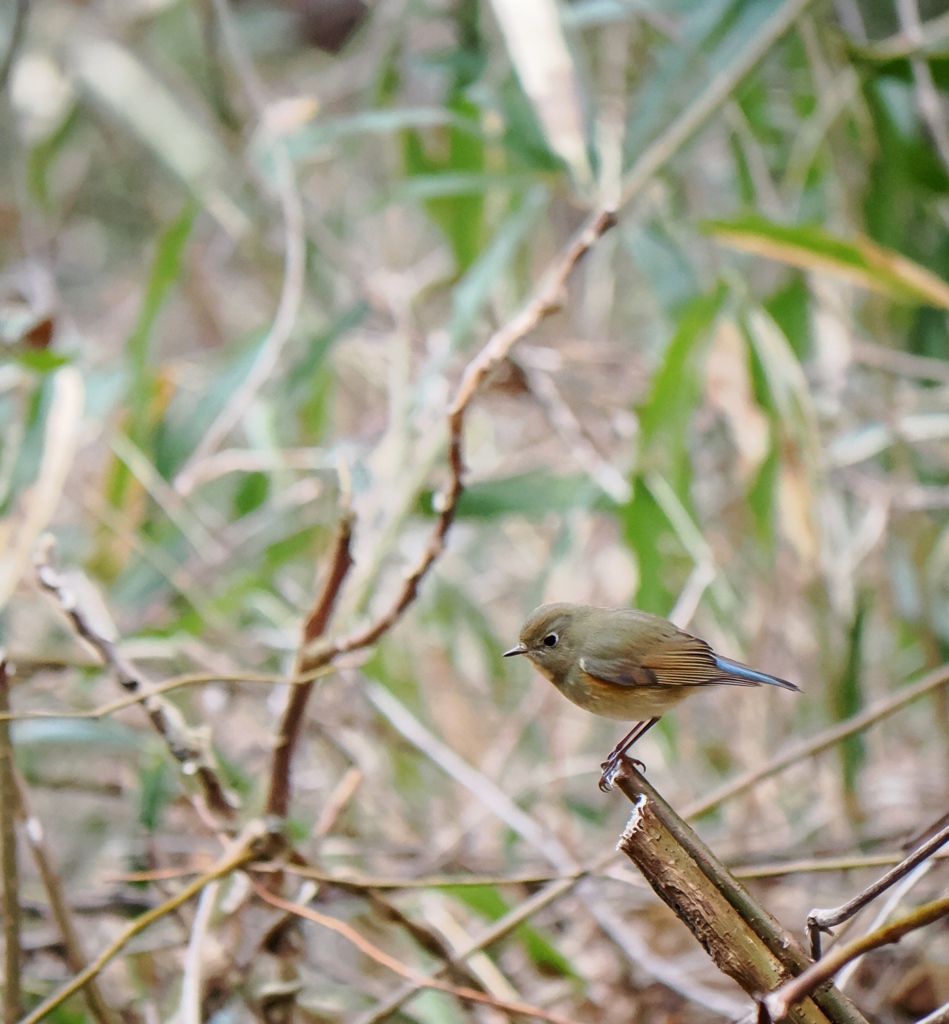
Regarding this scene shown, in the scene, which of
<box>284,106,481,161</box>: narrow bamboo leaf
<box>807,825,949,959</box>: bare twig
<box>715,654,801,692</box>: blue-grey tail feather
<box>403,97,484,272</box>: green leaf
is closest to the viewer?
<box>807,825,949,959</box>: bare twig

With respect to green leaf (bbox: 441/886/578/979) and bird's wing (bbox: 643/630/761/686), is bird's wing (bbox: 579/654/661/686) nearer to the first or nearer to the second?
bird's wing (bbox: 643/630/761/686)

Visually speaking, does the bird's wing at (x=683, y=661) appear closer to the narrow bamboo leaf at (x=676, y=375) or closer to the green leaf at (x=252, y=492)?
the narrow bamboo leaf at (x=676, y=375)

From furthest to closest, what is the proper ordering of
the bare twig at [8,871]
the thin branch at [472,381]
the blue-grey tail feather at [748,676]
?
the bare twig at [8,871] < the thin branch at [472,381] < the blue-grey tail feather at [748,676]

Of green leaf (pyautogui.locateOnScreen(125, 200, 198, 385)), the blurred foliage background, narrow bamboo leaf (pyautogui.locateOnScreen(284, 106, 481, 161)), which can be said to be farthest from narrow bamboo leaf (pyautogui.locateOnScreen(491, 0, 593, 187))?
green leaf (pyautogui.locateOnScreen(125, 200, 198, 385))

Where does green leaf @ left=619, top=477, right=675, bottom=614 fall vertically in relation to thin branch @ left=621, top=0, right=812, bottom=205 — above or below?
below

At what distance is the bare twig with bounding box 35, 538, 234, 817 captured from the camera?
3.77 ft

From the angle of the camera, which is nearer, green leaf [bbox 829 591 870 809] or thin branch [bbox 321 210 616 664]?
thin branch [bbox 321 210 616 664]

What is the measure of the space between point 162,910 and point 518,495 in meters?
1.01

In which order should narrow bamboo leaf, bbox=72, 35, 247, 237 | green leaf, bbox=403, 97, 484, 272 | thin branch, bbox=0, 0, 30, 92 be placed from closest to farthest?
thin branch, bbox=0, 0, 30, 92 → green leaf, bbox=403, 97, 484, 272 → narrow bamboo leaf, bbox=72, 35, 247, 237

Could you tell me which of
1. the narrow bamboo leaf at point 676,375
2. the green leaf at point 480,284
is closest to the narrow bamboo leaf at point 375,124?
the green leaf at point 480,284

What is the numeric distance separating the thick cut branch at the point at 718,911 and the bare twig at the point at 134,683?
591mm

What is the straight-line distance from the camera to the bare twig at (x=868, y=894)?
72 centimetres

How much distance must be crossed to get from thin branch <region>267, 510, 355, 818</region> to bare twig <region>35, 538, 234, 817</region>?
82mm

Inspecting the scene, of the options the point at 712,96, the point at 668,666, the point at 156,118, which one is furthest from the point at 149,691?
the point at 156,118
